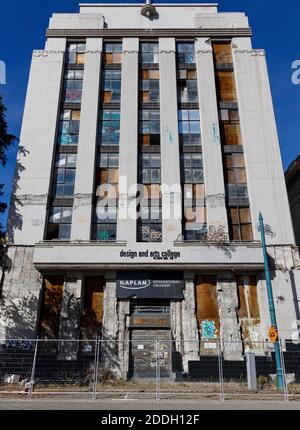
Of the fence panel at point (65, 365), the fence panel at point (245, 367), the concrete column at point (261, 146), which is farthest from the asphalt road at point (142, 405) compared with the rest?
the concrete column at point (261, 146)

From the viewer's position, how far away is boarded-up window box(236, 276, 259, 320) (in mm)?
22375

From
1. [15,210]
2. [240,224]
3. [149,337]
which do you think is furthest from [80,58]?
[149,337]

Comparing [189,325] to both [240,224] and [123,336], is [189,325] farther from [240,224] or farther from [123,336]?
[240,224]

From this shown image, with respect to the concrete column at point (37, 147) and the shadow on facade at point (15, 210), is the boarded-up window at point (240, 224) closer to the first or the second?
the concrete column at point (37, 147)

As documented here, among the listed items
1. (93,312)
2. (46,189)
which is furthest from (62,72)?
(93,312)

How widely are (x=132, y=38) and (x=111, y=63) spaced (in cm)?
303

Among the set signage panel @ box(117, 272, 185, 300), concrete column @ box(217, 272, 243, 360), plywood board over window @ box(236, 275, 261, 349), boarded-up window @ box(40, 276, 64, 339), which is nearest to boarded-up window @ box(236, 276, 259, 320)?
plywood board over window @ box(236, 275, 261, 349)

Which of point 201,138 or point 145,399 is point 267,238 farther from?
point 145,399

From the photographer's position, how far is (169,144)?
26750mm

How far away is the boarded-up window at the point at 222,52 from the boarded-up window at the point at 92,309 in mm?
20593

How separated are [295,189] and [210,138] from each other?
11.7 metres

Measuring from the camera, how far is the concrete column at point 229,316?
21375mm

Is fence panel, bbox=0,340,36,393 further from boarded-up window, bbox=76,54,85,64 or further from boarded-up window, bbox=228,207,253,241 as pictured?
boarded-up window, bbox=76,54,85,64

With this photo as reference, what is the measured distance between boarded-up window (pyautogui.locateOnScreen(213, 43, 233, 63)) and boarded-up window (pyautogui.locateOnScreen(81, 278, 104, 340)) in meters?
20.6
